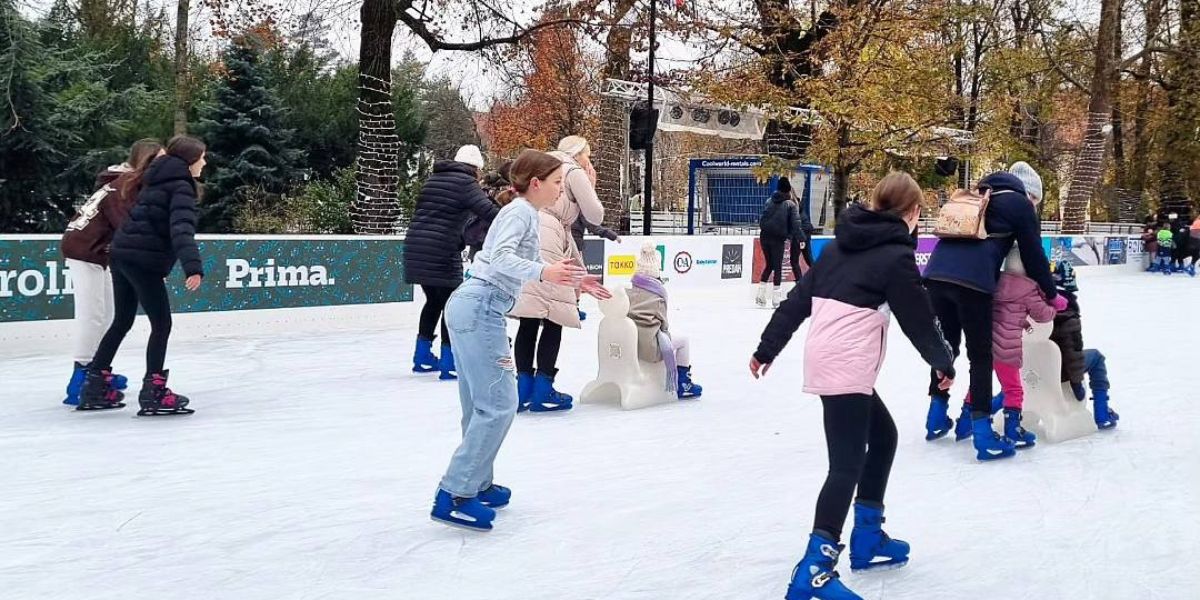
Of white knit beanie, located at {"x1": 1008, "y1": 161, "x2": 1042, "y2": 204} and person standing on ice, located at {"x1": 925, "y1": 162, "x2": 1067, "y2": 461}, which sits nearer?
person standing on ice, located at {"x1": 925, "y1": 162, "x2": 1067, "y2": 461}

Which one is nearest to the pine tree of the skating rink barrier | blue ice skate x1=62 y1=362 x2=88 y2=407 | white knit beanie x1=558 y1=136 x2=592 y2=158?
the skating rink barrier

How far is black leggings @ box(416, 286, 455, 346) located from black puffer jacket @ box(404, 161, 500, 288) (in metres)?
0.17

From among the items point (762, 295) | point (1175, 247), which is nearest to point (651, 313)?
point (762, 295)

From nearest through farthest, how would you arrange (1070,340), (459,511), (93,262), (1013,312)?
(459,511), (1013,312), (1070,340), (93,262)

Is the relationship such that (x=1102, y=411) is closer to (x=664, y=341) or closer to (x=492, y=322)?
(x=664, y=341)

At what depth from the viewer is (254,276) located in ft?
33.6

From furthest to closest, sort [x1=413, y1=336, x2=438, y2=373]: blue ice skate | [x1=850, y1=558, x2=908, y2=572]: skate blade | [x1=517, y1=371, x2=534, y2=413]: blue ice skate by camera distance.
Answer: [x1=413, y1=336, x2=438, y2=373]: blue ice skate < [x1=517, y1=371, x2=534, y2=413]: blue ice skate < [x1=850, y1=558, x2=908, y2=572]: skate blade

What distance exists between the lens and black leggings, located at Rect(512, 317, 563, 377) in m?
6.36

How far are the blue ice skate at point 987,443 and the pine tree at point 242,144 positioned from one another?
55.7 ft

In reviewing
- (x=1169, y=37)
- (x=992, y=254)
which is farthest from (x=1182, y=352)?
(x=1169, y=37)

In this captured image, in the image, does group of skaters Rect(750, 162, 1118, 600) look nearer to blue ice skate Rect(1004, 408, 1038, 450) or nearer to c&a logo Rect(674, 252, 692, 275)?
blue ice skate Rect(1004, 408, 1038, 450)

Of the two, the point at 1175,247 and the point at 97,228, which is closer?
the point at 97,228

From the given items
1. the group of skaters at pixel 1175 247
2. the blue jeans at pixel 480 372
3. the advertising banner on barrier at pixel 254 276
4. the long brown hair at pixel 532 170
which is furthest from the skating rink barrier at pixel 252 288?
the group of skaters at pixel 1175 247

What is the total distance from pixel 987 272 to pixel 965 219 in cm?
26
